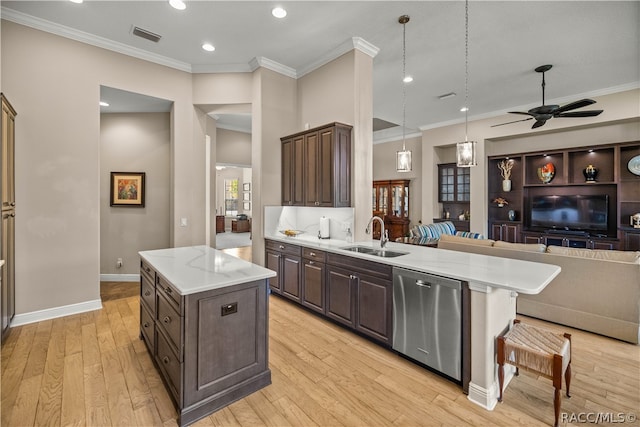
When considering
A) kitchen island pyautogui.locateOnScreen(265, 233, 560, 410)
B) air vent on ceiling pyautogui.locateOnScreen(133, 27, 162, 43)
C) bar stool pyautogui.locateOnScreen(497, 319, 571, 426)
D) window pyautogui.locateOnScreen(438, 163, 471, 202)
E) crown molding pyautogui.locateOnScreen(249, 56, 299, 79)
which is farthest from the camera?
window pyautogui.locateOnScreen(438, 163, 471, 202)

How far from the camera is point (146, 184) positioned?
5.14 metres

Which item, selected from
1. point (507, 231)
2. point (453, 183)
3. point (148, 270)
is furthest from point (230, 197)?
point (148, 270)

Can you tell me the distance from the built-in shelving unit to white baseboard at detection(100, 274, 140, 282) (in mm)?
7794

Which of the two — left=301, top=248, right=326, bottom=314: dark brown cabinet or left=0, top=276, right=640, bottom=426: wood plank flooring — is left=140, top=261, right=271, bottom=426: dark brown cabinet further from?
left=301, top=248, right=326, bottom=314: dark brown cabinet

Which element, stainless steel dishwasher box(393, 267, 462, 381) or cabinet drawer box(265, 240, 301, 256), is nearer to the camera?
stainless steel dishwasher box(393, 267, 462, 381)

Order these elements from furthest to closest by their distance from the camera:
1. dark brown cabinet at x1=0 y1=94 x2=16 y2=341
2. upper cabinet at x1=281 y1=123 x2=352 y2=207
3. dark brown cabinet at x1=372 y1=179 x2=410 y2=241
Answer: dark brown cabinet at x1=372 y1=179 x2=410 y2=241 < upper cabinet at x1=281 y1=123 x2=352 y2=207 < dark brown cabinet at x1=0 y1=94 x2=16 y2=341

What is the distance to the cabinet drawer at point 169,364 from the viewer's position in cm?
191

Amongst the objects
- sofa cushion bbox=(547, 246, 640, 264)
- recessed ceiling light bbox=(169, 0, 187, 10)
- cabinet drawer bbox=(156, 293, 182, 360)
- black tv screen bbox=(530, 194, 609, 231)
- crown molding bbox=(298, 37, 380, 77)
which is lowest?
cabinet drawer bbox=(156, 293, 182, 360)

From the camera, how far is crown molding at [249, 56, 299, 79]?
169 inches

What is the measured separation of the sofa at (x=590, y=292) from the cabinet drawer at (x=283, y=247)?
98.9 inches

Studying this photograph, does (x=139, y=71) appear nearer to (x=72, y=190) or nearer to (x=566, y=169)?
(x=72, y=190)

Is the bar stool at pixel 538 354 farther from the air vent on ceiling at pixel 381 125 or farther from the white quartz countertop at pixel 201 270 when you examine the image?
the air vent on ceiling at pixel 381 125

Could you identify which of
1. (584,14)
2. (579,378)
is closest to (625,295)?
(579,378)

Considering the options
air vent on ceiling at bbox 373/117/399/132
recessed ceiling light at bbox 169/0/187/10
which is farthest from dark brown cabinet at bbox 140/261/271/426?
air vent on ceiling at bbox 373/117/399/132
